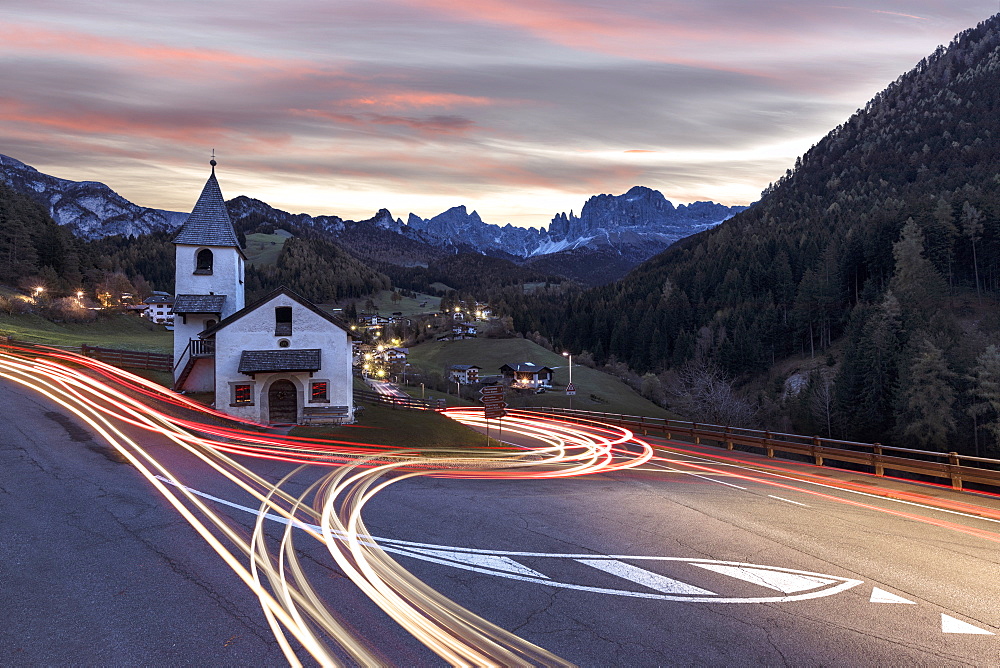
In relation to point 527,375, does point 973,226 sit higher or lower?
higher

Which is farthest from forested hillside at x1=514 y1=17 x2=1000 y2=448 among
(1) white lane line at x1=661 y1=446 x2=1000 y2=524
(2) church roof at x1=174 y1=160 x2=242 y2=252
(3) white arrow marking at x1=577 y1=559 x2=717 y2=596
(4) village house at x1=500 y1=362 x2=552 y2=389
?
(2) church roof at x1=174 y1=160 x2=242 y2=252

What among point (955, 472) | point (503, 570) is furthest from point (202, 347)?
point (955, 472)

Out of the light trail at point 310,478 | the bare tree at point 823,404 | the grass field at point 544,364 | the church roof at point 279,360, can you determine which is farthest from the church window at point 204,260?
the bare tree at point 823,404

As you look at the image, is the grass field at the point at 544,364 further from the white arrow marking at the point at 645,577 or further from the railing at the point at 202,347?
the white arrow marking at the point at 645,577

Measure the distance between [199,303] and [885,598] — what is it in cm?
3768

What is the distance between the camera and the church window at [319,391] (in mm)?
31500

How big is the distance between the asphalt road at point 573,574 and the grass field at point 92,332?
1841 inches

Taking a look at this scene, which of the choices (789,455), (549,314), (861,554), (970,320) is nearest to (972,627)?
(861,554)

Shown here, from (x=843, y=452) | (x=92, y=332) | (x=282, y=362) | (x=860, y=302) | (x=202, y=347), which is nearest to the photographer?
(x=843, y=452)

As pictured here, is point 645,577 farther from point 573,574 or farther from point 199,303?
point 199,303

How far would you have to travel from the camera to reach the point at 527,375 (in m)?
118

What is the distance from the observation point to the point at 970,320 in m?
89.8

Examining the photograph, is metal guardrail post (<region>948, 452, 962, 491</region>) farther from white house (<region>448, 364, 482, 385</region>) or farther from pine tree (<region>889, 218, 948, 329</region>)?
white house (<region>448, 364, 482, 385</region>)

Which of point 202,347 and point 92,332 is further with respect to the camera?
point 92,332
